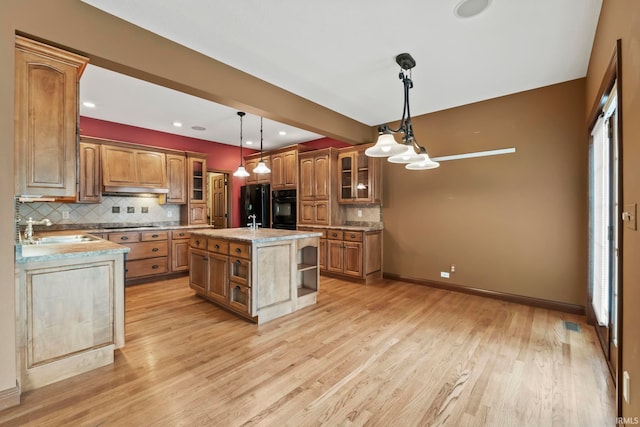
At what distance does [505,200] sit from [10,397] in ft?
16.4

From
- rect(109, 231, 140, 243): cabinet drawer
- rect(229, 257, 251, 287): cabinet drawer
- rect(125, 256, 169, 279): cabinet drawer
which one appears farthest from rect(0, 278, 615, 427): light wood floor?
rect(109, 231, 140, 243): cabinet drawer

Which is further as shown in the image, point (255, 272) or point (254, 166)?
point (254, 166)

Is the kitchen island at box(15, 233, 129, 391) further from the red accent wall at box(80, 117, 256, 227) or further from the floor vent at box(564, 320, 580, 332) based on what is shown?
the floor vent at box(564, 320, 580, 332)

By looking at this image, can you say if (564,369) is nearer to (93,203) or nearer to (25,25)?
(25,25)

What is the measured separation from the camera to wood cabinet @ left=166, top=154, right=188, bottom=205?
5.25 metres

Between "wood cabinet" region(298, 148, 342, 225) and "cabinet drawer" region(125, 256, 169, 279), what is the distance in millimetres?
2551

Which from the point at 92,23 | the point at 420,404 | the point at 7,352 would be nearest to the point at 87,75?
the point at 92,23

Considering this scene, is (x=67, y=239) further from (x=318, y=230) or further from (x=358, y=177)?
(x=358, y=177)

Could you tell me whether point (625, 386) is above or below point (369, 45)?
below

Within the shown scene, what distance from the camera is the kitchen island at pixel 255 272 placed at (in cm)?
304

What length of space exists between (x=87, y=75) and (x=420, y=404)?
447 cm

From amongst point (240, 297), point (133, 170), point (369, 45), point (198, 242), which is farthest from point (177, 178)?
point (369, 45)

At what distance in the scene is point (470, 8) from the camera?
2.14m

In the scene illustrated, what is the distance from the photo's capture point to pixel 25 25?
1851mm
